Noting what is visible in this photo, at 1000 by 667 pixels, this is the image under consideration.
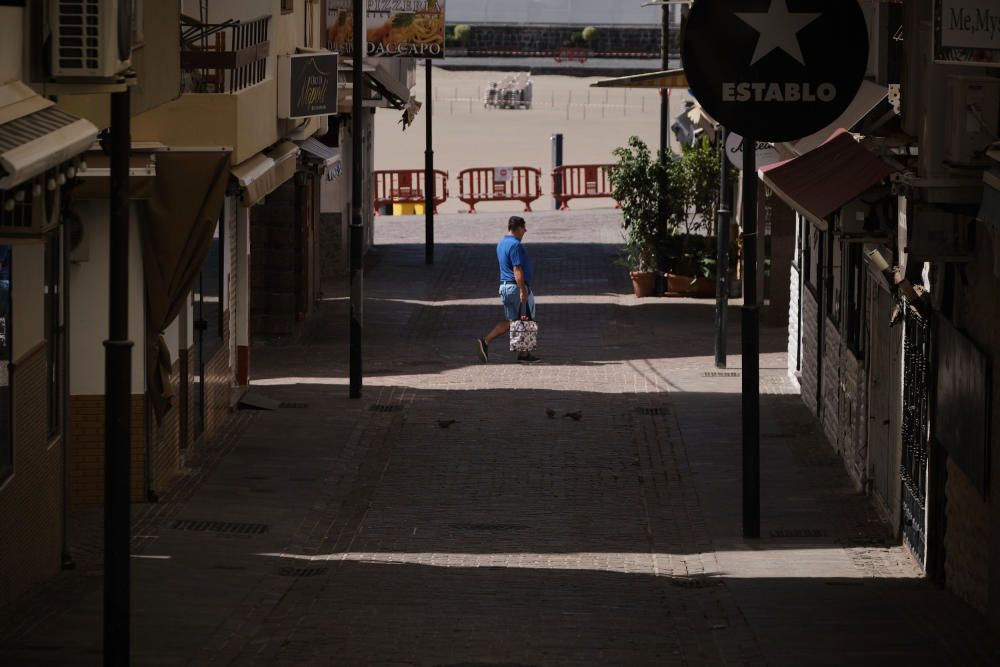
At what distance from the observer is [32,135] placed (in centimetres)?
863

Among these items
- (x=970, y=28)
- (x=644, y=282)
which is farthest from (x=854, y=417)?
(x=644, y=282)

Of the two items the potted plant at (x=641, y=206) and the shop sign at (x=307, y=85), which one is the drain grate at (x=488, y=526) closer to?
the shop sign at (x=307, y=85)

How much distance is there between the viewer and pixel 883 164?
1312 centimetres

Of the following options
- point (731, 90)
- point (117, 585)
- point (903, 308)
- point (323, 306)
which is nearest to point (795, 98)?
point (731, 90)

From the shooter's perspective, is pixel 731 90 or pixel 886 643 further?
pixel 731 90

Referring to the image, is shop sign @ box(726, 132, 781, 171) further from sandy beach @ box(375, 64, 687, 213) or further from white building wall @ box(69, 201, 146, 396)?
sandy beach @ box(375, 64, 687, 213)

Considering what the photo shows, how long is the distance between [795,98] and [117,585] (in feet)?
22.0

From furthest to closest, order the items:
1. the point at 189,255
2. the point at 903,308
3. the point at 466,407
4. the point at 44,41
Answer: the point at 466,407, the point at 189,255, the point at 903,308, the point at 44,41

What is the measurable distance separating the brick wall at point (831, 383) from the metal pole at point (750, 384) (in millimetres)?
3290

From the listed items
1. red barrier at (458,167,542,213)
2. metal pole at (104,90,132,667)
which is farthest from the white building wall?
red barrier at (458,167,542,213)

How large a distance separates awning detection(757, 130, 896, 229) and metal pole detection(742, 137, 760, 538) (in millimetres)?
391

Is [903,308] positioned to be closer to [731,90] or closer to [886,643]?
[731,90]

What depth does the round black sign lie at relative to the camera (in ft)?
42.6

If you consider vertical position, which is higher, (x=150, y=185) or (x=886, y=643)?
(x=150, y=185)
